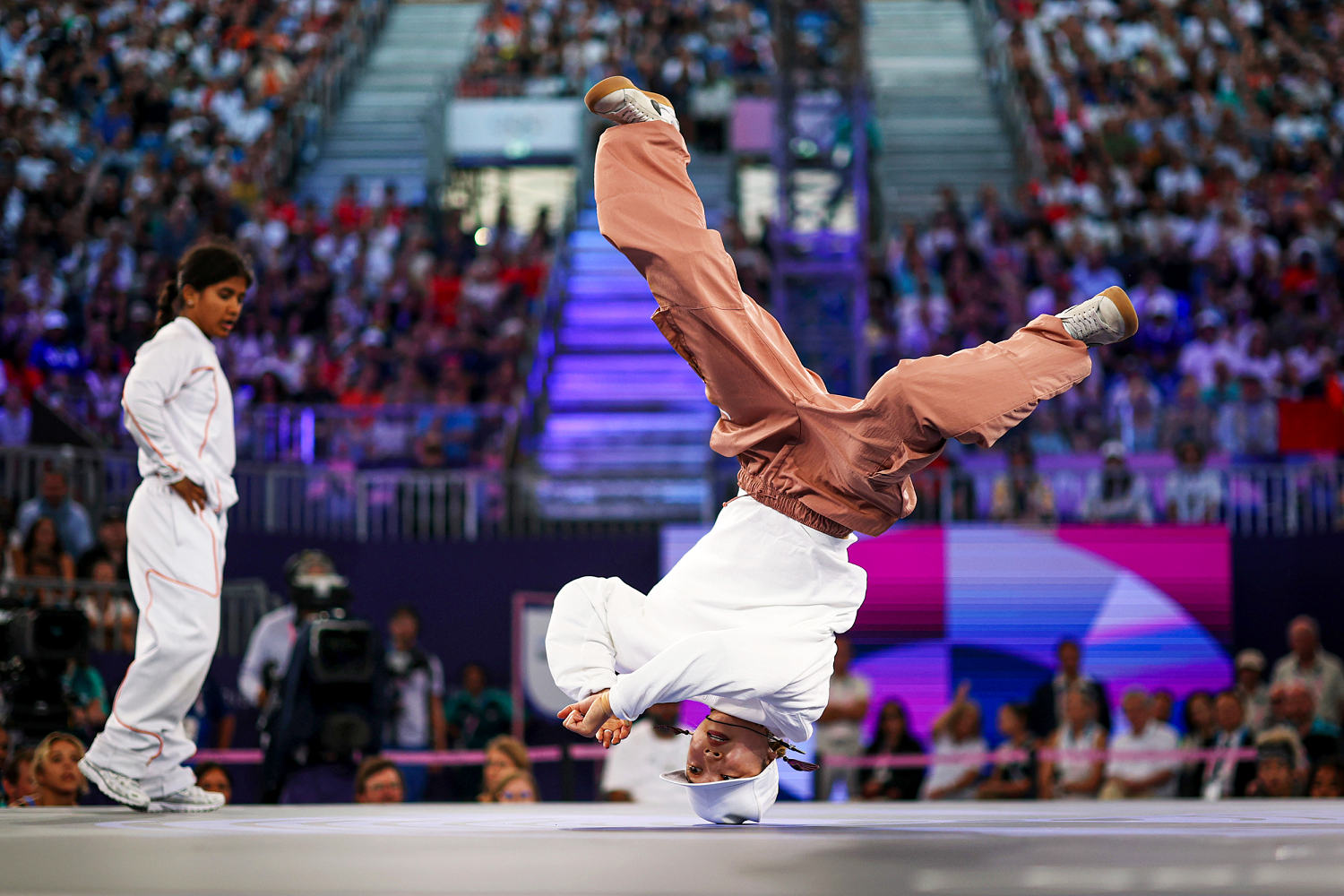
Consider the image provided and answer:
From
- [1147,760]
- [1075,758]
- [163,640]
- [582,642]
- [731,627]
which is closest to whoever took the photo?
[731,627]

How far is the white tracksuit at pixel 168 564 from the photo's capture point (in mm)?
4070

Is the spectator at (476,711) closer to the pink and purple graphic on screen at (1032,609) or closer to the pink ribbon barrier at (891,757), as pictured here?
the pink ribbon barrier at (891,757)

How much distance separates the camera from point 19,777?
552cm

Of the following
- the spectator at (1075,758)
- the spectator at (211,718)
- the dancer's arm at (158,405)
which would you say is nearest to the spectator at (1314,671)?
the spectator at (1075,758)

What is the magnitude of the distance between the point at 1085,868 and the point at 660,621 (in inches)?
52.7

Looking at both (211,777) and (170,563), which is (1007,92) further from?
(170,563)

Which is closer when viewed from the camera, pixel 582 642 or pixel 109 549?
pixel 582 642

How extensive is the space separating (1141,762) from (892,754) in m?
1.28

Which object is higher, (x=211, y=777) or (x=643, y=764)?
(x=211, y=777)

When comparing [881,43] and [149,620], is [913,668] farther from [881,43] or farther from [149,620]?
[881,43]

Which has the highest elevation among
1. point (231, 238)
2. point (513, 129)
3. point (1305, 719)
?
point (513, 129)

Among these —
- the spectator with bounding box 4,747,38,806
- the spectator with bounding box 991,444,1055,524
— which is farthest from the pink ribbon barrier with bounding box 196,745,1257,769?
the spectator with bounding box 991,444,1055,524

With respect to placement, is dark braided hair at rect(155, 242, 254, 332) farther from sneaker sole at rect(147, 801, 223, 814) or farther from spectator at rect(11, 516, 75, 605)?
spectator at rect(11, 516, 75, 605)

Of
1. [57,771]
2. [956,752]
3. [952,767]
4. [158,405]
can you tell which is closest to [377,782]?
[57,771]
